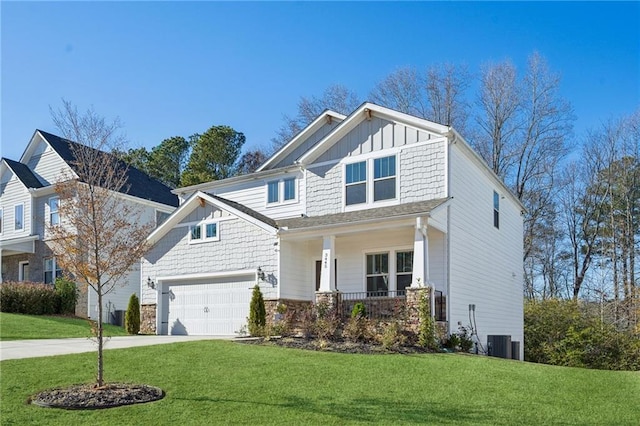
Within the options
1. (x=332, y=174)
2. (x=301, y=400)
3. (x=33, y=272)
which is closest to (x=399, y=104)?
(x=332, y=174)

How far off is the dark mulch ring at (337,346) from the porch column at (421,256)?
1.83 m

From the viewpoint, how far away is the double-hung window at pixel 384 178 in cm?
1814

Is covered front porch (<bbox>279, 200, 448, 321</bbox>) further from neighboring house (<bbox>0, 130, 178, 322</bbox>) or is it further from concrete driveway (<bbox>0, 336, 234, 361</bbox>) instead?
neighboring house (<bbox>0, 130, 178, 322</bbox>)

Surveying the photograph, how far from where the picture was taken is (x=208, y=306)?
19.8 metres

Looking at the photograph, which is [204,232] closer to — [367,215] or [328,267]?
[328,267]

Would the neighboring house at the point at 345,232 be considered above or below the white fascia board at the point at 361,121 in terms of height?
below

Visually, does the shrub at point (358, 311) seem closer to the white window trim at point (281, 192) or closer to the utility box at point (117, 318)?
the white window trim at point (281, 192)

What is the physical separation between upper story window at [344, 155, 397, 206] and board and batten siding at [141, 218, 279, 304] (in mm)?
2969

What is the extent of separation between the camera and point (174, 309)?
2072 cm

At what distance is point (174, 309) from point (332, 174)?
7.35 metres

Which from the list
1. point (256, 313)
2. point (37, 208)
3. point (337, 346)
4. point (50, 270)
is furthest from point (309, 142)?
point (37, 208)

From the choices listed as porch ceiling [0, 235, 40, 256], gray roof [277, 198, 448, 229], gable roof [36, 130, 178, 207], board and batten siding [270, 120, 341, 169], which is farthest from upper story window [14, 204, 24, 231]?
gray roof [277, 198, 448, 229]

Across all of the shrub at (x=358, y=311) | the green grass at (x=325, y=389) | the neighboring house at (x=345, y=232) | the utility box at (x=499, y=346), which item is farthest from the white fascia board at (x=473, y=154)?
the green grass at (x=325, y=389)

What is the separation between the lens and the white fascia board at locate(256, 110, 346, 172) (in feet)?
68.7
